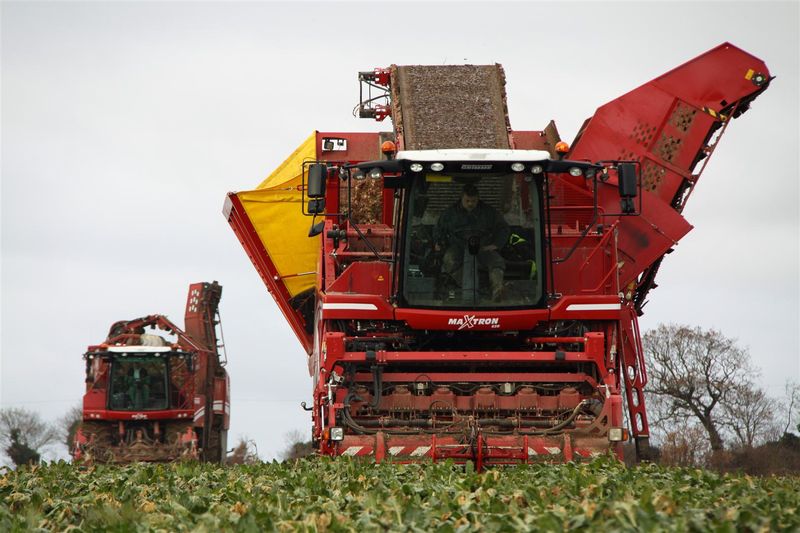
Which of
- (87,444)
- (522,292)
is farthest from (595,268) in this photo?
(87,444)

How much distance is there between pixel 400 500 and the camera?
708 cm

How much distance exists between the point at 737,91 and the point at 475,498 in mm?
9013

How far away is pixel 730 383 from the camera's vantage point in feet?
96.4

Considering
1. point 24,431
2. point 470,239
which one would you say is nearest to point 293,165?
point 470,239

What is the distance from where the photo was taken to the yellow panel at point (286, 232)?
638 inches

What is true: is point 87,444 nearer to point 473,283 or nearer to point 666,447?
point 666,447

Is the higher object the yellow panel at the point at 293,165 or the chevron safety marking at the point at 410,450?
the yellow panel at the point at 293,165

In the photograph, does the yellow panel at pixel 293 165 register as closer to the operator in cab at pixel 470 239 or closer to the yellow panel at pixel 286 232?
the yellow panel at pixel 286 232

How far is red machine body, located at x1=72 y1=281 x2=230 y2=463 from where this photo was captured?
27.2 meters

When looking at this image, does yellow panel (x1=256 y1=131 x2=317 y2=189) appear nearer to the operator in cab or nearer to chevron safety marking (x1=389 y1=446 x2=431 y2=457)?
the operator in cab

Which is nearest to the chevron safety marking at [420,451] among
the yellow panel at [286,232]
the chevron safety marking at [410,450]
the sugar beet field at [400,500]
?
the chevron safety marking at [410,450]

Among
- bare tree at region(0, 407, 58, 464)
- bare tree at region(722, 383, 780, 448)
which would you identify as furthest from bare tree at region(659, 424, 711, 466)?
bare tree at region(0, 407, 58, 464)

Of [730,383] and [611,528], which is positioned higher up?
[730,383]

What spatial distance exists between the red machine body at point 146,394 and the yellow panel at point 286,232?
11081mm
